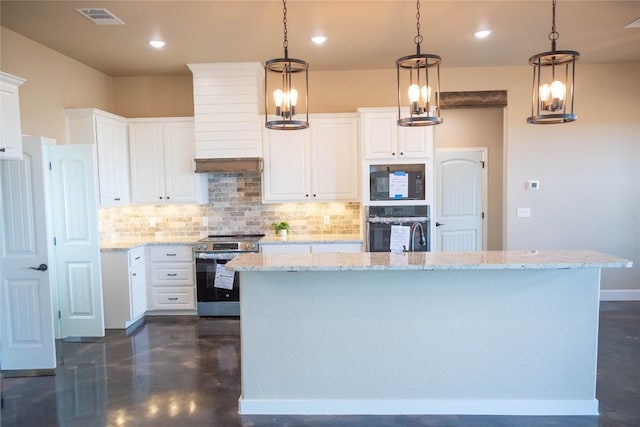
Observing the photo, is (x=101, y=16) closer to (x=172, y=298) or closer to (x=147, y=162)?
(x=147, y=162)

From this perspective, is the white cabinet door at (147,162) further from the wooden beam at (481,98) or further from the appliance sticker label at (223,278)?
the wooden beam at (481,98)

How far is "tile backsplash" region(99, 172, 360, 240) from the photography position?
546 cm

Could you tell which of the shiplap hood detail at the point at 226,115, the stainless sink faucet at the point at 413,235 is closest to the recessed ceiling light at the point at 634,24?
the stainless sink faucet at the point at 413,235

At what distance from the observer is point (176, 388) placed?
131 inches

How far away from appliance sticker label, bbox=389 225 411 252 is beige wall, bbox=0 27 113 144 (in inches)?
147

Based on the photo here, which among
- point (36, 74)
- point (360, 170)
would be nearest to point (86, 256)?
point (36, 74)

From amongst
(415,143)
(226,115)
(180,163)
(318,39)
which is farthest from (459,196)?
(180,163)

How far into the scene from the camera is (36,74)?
4.21 m

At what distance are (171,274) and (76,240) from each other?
114 cm

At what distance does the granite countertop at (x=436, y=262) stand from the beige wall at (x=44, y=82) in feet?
9.57

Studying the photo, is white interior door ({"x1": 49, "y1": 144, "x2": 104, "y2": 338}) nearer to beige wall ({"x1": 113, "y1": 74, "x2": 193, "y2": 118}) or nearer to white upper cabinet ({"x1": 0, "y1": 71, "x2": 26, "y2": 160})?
white upper cabinet ({"x1": 0, "y1": 71, "x2": 26, "y2": 160})

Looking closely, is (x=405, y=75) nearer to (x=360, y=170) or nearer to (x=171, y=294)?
(x=360, y=170)

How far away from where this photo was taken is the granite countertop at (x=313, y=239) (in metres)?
4.89

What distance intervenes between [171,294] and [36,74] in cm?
270
